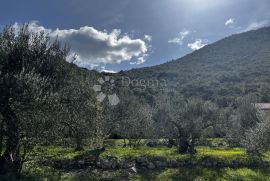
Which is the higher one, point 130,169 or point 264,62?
point 264,62

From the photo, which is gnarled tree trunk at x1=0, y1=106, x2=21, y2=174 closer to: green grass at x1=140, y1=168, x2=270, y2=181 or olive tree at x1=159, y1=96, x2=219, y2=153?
green grass at x1=140, y1=168, x2=270, y2=181

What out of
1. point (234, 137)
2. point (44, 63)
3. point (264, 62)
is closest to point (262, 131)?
point (44, 63)

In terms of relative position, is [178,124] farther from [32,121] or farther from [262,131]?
[32,121]

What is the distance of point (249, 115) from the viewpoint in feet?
146

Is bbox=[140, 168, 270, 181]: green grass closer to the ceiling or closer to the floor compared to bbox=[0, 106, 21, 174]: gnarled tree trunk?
closer to the floor

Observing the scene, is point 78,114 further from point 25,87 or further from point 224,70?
point 224,70

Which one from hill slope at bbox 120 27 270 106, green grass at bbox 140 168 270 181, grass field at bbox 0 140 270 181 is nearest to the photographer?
grass field at bbox 0 140 270 181

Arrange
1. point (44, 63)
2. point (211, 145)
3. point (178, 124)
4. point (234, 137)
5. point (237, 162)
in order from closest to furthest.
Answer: point (44, 63), point (237, 162), point (178, 124), point (234, 137), point (211, 145)

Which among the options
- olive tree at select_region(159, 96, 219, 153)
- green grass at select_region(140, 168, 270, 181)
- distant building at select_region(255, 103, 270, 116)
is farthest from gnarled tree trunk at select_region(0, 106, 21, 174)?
distant building at select_region(255, 103, 270, 116)

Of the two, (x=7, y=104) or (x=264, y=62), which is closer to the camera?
(x=7, y=104)

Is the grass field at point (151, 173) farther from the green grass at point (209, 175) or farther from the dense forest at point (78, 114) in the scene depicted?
the dense forest at point (78, 114)

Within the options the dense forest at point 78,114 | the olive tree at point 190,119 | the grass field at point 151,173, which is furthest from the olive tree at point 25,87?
the olive tree at point 190,119

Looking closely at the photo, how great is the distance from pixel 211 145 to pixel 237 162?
17540 mm

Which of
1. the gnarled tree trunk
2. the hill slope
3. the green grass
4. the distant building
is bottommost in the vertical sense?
the green grass
